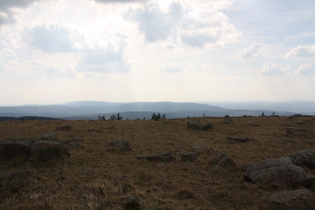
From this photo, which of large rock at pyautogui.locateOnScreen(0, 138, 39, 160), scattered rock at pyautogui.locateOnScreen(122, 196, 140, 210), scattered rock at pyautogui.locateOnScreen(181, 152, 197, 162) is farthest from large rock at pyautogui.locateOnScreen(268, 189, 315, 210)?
large rock at pyautogui.locateOnScreen(0, 138, 39, 160)

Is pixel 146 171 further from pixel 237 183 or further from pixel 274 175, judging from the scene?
pixel 274 175

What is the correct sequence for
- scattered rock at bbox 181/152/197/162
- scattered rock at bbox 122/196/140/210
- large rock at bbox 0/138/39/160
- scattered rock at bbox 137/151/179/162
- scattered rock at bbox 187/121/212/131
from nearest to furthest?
scattered rock at bbox 122/196/140/210 < large rock at bbox 0/138/39/160 < scattered rock at bbox 137/151/179/162 < scattered rock at bbox 181/152/197/162 < scattered rock at bbox 187/121/212/131

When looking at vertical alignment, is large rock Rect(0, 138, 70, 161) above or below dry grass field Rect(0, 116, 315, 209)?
above

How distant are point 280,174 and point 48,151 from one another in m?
12.5

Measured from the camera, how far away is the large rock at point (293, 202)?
299 inches

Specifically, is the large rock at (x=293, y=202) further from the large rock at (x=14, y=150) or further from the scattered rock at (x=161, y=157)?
the large rock at (x=14, y=150)

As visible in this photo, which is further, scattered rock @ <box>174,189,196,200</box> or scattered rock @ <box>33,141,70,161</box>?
scattered rock @ <box>33,141,70,161</box>

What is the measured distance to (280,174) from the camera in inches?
414

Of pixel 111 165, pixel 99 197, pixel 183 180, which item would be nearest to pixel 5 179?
pixel 99 197

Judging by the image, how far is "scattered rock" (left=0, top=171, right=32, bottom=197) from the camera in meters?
9.46

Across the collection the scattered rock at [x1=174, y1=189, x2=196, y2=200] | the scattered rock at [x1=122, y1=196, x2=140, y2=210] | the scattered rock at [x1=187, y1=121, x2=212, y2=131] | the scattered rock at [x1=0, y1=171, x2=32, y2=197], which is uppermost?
the scattered rock at [x1=187, y1=121, x2=212, y2=131]

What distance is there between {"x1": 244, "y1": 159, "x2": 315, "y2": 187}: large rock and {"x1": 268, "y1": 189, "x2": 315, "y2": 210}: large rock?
6.95ft

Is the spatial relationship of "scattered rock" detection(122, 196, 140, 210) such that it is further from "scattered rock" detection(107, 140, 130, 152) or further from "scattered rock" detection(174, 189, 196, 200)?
"scattered rock" detection(107, 140, 130, 152)

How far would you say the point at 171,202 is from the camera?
9055 mm
